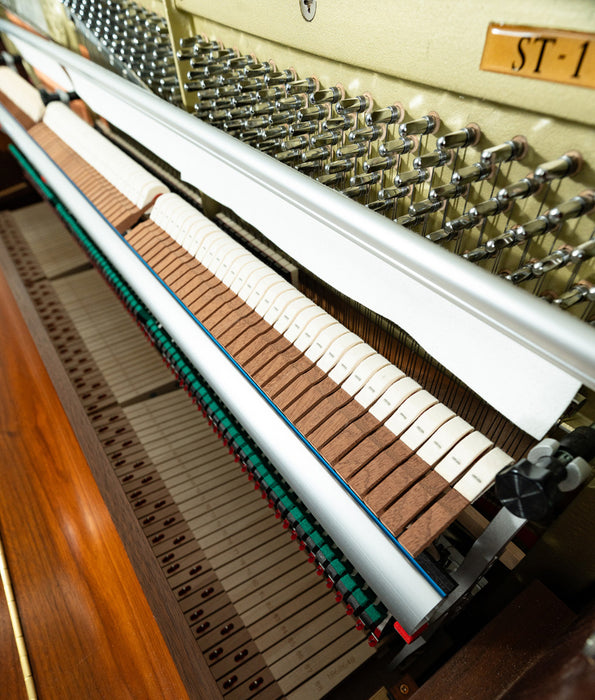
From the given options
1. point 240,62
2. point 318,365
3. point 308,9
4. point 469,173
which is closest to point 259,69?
point 240,62

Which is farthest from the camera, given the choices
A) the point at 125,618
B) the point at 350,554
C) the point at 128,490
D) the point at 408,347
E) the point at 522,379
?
the point at 128,490

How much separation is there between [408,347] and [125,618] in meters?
1.35

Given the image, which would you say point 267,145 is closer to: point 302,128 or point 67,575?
point 302,128

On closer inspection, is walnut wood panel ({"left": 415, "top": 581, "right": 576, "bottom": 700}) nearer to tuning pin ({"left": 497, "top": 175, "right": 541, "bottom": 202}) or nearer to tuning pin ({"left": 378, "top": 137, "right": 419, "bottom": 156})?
tuning pin ({"left": 497, "top": 175, "right": 541, "bottom": 202})

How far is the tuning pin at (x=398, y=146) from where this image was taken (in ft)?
3.52

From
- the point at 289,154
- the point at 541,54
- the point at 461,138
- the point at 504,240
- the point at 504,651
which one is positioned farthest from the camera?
the point at 289,154

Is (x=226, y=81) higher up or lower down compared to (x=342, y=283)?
higher up

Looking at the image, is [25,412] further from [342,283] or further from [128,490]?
[342,283]

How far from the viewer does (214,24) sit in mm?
1722

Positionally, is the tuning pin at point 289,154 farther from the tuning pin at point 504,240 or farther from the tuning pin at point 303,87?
the tuning pin at point 504,240

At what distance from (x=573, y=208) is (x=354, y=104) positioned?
0.70m

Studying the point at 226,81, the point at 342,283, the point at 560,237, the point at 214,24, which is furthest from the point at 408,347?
the point at 214,24

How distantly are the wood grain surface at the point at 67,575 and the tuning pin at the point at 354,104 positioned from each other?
5.46ft

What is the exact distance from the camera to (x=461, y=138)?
989mm
